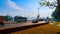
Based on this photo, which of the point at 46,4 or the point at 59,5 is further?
the point at 46,4

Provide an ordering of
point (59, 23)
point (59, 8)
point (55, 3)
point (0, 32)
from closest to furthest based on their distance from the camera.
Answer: point (0, 32) < point (59, 8) < point (55, 3) < point (59, 23)

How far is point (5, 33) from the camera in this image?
750 cm

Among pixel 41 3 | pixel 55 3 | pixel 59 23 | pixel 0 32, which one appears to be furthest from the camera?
pixel 59 23

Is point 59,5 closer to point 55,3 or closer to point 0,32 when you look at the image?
point 55,3

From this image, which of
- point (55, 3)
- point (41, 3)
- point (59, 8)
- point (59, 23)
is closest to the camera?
point (59, 8)

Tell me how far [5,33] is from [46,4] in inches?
401

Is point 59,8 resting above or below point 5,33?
above

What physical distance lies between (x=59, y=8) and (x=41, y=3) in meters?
2.90

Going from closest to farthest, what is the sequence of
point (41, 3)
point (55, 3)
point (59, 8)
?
1. point (59, 8)
2. point (55, 3)
3. point (41, 3)

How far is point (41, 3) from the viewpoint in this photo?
17000 millimetres

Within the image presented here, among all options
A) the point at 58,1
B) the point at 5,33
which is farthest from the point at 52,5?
the point at 5,33

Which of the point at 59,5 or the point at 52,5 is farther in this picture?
the point at 52,5

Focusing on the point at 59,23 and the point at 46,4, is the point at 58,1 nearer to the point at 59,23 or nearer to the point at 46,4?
the point at 46,4

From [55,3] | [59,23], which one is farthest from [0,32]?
[59,23]
